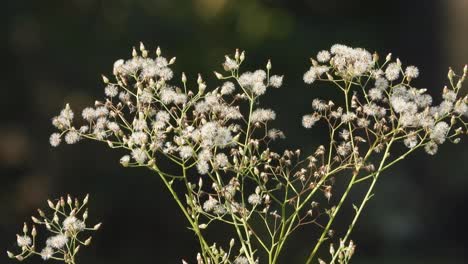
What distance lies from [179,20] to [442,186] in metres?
3.31

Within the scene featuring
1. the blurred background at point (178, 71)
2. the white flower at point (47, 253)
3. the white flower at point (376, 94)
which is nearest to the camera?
the white flower at point (47, 253)

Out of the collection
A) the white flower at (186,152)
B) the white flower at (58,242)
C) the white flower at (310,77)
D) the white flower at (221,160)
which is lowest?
the white flower at (58,242)

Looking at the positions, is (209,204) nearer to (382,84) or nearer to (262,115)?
(262,115)

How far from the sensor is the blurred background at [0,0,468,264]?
7.93m

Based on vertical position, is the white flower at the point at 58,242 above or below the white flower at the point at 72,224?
below

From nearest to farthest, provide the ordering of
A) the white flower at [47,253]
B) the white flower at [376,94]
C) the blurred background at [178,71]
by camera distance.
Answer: the white flower at [47,253]
the white flower at [376,94]
the blurred background at [178,71]

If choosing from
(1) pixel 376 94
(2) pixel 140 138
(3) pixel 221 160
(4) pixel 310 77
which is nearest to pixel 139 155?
(2) pixel 140 138

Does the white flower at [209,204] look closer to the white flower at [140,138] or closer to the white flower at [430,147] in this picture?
the white flower at [140,138]

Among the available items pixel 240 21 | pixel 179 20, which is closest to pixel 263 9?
pixel 240 21

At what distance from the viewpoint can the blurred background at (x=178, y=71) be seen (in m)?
7.93

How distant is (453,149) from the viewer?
33.9 feet

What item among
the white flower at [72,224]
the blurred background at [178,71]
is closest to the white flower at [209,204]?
the white flower at [72,224]

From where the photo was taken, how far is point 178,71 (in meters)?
8.48

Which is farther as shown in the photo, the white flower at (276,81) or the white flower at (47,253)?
the white flower at (276,81)
